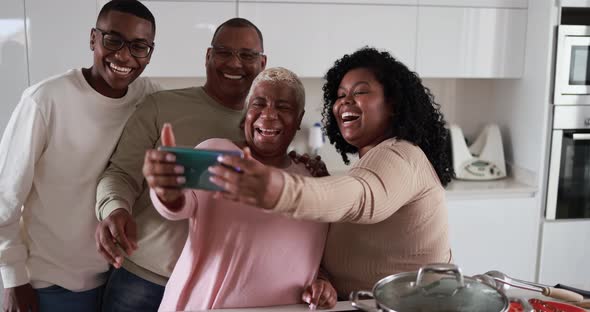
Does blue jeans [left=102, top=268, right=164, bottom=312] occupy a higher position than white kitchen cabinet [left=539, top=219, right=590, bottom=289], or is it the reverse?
blue jeans [left=102, top=268, right=164, bottom=312]

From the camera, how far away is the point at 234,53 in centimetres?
176

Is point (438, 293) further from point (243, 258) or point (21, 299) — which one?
point (21, 299)

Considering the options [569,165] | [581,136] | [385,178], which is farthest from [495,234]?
[385,178]

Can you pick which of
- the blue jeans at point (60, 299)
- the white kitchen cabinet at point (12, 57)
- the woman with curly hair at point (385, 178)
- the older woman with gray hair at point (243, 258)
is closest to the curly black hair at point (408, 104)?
the woman with curly hair at point (385, 178)

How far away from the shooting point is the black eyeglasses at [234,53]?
176 centimetres

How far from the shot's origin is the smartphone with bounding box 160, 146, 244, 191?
3.45ft

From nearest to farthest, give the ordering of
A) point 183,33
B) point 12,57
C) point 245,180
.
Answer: point 245,180 < point 12,57 < point 183,33

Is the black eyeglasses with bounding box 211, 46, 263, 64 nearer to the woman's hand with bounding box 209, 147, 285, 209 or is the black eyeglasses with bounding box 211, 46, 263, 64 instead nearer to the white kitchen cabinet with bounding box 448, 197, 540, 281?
the woman's hand with bounding box 209, 147, 285, 209

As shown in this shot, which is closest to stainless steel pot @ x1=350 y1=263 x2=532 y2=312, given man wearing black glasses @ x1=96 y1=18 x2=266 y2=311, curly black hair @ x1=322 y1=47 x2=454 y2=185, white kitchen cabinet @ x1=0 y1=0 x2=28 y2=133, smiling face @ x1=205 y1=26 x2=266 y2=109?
curly black hair @ x1=322 y1=47 x2=454 y2=185

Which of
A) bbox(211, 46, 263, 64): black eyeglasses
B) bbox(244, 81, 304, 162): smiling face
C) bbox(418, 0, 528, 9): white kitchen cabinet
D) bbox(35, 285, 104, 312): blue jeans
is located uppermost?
bbox(418, 0, 528, 9): white kitchen cabinet

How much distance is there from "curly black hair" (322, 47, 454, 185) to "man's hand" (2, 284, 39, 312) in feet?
3.30

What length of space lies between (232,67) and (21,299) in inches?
33.2

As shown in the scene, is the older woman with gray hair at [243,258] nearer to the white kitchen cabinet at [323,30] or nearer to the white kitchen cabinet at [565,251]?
the white kitchen cabinet at [323,30]

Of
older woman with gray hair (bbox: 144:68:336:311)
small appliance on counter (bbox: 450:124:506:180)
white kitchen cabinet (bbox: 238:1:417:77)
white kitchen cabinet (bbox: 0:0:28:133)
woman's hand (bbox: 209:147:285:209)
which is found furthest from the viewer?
small appliance on counter (bbox: 450:124:506:180)
